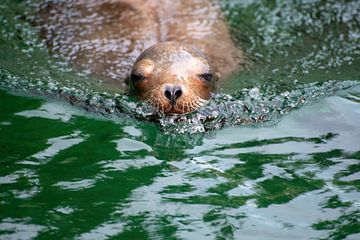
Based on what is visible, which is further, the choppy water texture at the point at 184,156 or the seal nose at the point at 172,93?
the seal nose at the point at 172,93

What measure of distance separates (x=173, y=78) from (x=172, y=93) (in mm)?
346

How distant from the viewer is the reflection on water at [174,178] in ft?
11.8

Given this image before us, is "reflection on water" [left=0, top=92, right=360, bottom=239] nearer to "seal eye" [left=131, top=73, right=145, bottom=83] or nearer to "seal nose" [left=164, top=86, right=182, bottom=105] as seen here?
"seal nose" [left=164, top=86, right=182, bottom=105]

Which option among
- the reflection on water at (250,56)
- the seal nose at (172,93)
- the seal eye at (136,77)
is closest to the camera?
the seal nose at (172,93)

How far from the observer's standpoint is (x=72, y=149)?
4.51 m

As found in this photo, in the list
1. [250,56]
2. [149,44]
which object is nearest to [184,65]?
[149,44]

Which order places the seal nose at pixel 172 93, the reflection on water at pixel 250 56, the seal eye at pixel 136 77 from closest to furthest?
the seal nose at pixel 172 93, the reflection on water at pixel 250 56, the seal eye at pixel 136 77

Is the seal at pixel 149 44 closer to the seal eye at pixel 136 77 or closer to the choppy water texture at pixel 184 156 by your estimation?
the seal eye at pixel 136 77

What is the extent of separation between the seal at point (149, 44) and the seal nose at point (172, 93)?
0.04 metres

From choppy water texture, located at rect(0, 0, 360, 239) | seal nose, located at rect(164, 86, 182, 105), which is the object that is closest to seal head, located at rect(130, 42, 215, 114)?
seal nose, located at rect(164, 86, 182, 105)

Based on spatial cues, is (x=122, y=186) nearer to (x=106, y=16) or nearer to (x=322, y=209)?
(x=322, y=209)

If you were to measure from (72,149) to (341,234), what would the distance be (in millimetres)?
1991

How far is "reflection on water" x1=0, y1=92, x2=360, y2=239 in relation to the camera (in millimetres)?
3598

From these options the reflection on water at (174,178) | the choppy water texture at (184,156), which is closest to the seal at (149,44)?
the choppy water texture at (184,156)
